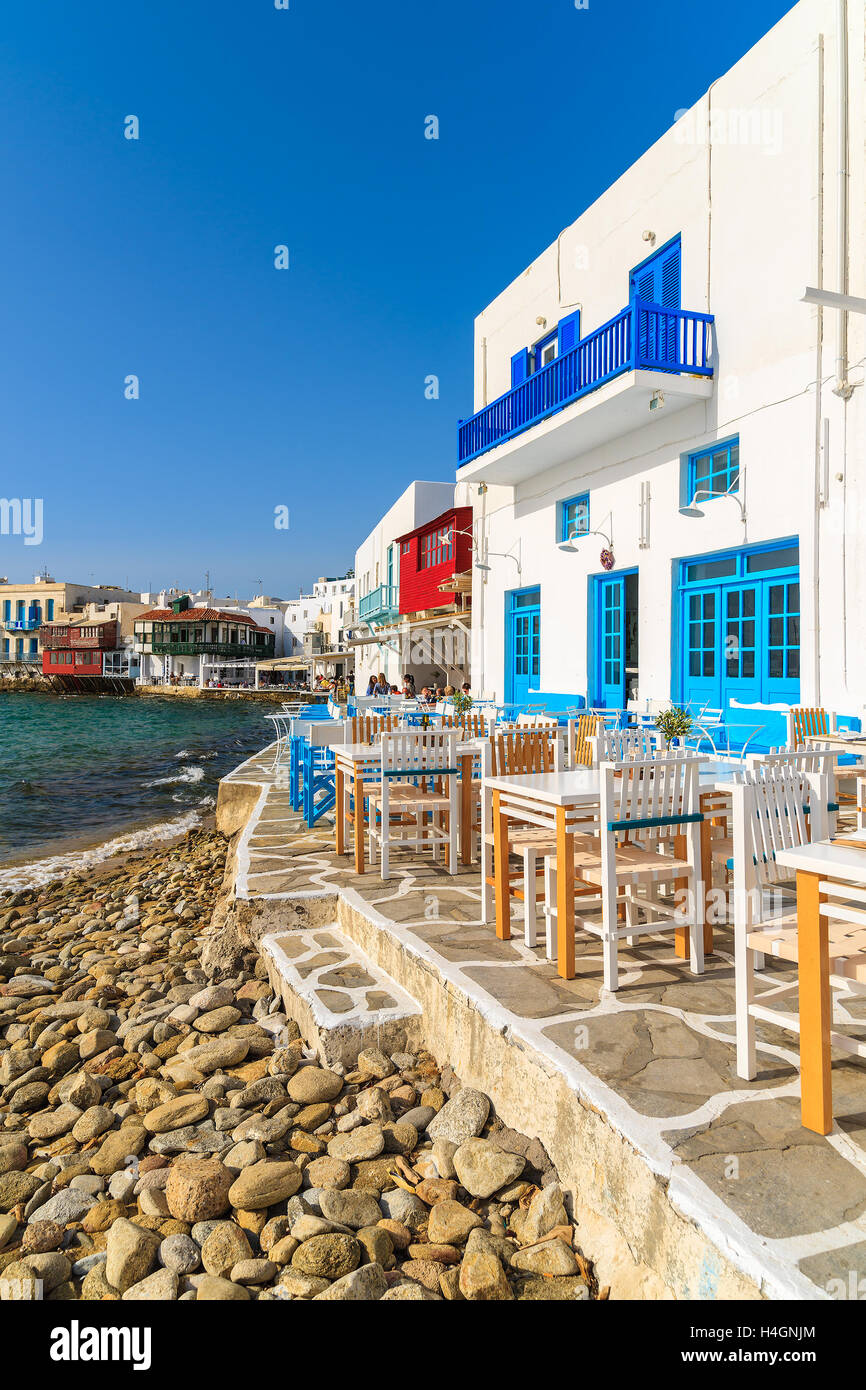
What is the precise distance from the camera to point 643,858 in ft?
12.2

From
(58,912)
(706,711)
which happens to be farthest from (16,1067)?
(706,711)

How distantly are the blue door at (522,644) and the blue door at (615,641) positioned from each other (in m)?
1.83

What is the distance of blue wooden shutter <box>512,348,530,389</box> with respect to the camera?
1297cm

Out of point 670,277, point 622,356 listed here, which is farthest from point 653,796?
point 670,277

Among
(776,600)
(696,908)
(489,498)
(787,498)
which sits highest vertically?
(489,498)

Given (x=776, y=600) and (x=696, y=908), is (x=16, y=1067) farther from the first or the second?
(x=776, y=600)

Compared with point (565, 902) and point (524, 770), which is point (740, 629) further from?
point (565, 902)

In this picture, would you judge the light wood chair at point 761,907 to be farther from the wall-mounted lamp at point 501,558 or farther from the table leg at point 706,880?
the wall-mounted lamp at point 501,558

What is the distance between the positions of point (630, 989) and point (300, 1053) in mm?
1620

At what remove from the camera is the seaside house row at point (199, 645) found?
64438 mm

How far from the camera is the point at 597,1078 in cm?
249

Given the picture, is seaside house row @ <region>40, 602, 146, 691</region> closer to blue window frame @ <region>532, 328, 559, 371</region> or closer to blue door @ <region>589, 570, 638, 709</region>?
blue window frame @ <region>532, 328, 559, 371</region>

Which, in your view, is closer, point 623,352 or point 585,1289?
point 585,1289

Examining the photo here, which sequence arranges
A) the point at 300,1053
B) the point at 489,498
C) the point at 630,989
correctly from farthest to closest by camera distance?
the point at 489,498, the point at 300,1053, the point at 630,989
